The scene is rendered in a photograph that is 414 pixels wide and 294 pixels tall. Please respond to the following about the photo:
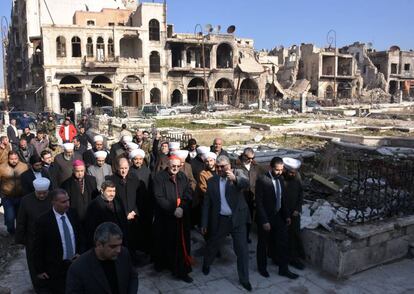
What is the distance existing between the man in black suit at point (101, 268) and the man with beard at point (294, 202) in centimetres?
286

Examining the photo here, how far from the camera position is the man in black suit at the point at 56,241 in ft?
12.4

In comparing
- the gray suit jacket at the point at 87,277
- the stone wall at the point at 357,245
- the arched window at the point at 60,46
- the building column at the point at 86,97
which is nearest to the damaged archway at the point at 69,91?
the building column at the point at 86,97

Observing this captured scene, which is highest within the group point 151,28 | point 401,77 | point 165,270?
point 151,28

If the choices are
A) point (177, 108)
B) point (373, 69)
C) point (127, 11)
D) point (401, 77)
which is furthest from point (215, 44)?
point (401, 77)

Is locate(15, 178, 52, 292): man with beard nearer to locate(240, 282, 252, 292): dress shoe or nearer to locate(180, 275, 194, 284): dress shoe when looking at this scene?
locate(180, 275, 194, 284): dress shoe

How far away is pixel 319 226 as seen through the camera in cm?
540

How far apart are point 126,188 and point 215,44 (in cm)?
4474

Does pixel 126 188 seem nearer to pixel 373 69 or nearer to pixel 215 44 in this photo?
pixel 215 44

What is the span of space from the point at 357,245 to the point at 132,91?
40403 millimetres

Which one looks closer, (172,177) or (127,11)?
(172,177)

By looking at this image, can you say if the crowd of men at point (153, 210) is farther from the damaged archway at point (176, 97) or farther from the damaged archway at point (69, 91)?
the damaged archway at point (176, 97)

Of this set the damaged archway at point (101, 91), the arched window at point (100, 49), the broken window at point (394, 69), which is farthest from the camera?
the broken window at point (394, 69)

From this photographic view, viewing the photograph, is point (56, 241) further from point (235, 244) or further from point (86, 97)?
point (86, 97)

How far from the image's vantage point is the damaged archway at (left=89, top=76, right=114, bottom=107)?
40641 mm
